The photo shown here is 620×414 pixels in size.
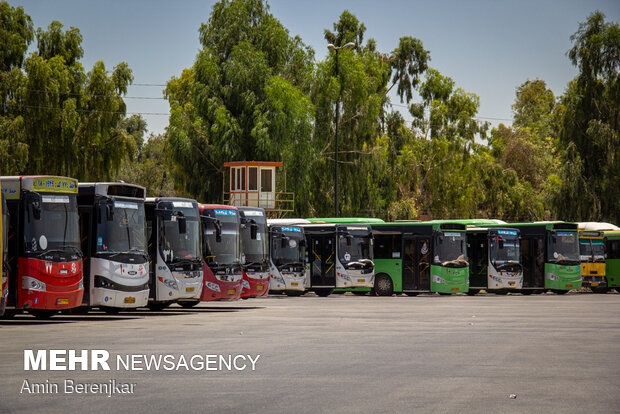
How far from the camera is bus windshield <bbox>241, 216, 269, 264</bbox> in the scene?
3397 centimetres

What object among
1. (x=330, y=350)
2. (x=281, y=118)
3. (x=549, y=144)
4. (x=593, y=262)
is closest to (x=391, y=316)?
(x=330, y=350)

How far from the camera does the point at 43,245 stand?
22734mm

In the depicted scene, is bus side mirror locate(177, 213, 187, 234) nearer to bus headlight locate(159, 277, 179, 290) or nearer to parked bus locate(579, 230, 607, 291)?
bus headlight locate(159, 277, 179, 290)

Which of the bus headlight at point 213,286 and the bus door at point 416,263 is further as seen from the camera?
the bus door at point 416,263

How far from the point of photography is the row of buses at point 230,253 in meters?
22.9

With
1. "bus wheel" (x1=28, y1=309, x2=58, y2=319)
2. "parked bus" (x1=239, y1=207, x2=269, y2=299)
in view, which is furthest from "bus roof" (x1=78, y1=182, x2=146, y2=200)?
"parked bus" (x1=239, y1=207, x2=269, y2=299)

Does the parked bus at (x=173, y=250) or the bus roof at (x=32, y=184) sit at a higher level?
the bus roof at (x=32, y=184)

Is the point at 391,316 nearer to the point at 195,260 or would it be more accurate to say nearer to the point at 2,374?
the point at 195,260

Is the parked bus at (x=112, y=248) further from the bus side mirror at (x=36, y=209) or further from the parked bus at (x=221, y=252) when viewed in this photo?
the parked bus at (x=221, y=252)

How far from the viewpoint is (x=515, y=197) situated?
8144 cm

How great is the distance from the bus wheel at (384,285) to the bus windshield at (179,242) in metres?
16.0

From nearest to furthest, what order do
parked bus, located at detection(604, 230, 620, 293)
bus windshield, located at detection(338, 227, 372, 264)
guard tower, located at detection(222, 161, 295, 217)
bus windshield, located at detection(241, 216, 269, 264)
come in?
A: 1. bus windshield, located at detection(241, 216, 269, 264)
2. bus windshield, located at detection(338, 227, 372, 264)
3. parked bus, located at detection(604, 230, 620, 293)
4. guard tower, located at detection(222, 161, 295, 217)

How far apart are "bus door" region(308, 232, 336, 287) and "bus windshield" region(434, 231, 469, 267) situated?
458cm

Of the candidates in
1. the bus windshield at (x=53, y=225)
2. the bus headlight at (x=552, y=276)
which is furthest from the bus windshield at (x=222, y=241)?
the bus headlight at (x=552, y=276)
